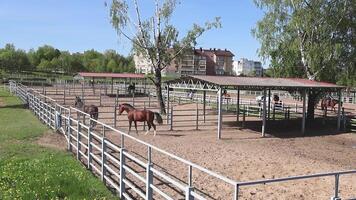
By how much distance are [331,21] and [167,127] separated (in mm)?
12706

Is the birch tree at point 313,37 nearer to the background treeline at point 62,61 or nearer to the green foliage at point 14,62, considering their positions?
the green foliage at point 14,62

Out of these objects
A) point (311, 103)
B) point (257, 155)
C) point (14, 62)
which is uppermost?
point (14, 62)

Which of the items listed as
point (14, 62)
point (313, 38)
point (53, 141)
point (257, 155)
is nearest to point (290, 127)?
point (313, 38)

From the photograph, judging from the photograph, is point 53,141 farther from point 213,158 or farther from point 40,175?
point 40,175

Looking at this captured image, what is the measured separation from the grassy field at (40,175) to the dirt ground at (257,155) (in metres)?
1.86

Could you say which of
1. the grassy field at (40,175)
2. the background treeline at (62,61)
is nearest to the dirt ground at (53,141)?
the grassy field at (40,175)

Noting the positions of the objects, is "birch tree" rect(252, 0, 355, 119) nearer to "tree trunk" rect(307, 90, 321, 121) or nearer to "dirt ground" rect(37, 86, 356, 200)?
"tree trunk" rect(307, 90, 321, 121)

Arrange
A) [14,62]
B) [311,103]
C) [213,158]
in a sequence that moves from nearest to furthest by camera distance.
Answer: [213,158], [311,103], [14,62]

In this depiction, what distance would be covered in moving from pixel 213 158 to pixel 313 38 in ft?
55.0

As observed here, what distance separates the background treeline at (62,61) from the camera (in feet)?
383

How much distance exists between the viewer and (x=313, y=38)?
27516 mm

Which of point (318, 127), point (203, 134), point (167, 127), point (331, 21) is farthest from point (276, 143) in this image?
point (331, 21)

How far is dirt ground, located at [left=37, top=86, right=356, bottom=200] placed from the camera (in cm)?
952

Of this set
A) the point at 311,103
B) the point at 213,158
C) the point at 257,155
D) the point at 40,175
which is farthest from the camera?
the point at 311,103
